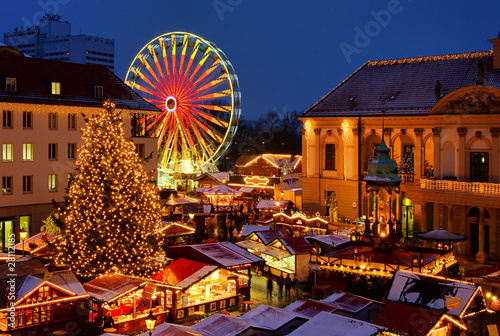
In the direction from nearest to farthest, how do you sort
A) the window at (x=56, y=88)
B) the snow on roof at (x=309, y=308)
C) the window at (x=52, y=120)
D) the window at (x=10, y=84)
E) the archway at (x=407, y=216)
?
the snow on roof at (x=309, y=308), the window at (x=10, y=84), the window at (x=52, y=120), the window at (x=56, y=88), the archway at (x=407, y=216)

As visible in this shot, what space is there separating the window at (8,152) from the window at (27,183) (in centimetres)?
152

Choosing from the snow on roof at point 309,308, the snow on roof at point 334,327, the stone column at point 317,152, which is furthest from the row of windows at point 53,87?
the snow on roof at point 334,327

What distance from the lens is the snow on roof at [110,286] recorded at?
79.1ft

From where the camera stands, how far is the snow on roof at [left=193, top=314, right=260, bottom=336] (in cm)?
1845

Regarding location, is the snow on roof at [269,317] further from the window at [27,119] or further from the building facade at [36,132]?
the window at [27,119]

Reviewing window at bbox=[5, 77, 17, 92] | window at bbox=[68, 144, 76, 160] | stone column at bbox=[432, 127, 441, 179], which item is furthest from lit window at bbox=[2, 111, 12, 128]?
stone column at bbox=[432, 127, 441, 179]

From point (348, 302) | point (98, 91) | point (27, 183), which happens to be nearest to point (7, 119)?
point (27, 183)

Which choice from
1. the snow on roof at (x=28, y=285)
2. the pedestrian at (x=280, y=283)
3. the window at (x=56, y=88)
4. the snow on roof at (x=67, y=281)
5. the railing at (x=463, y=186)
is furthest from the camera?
the window at (x=56, y=88)

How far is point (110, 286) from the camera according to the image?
24.8 m

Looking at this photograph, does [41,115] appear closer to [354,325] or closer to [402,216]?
[402,216]

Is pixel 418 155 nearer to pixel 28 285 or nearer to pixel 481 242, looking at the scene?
pixel 481 242

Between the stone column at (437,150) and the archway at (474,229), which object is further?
the stone column at (437,150)

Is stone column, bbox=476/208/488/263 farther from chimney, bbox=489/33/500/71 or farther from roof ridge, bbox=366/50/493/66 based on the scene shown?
roof ridge, bbox=366/50/493/66

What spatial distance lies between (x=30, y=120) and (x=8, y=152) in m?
2.54
